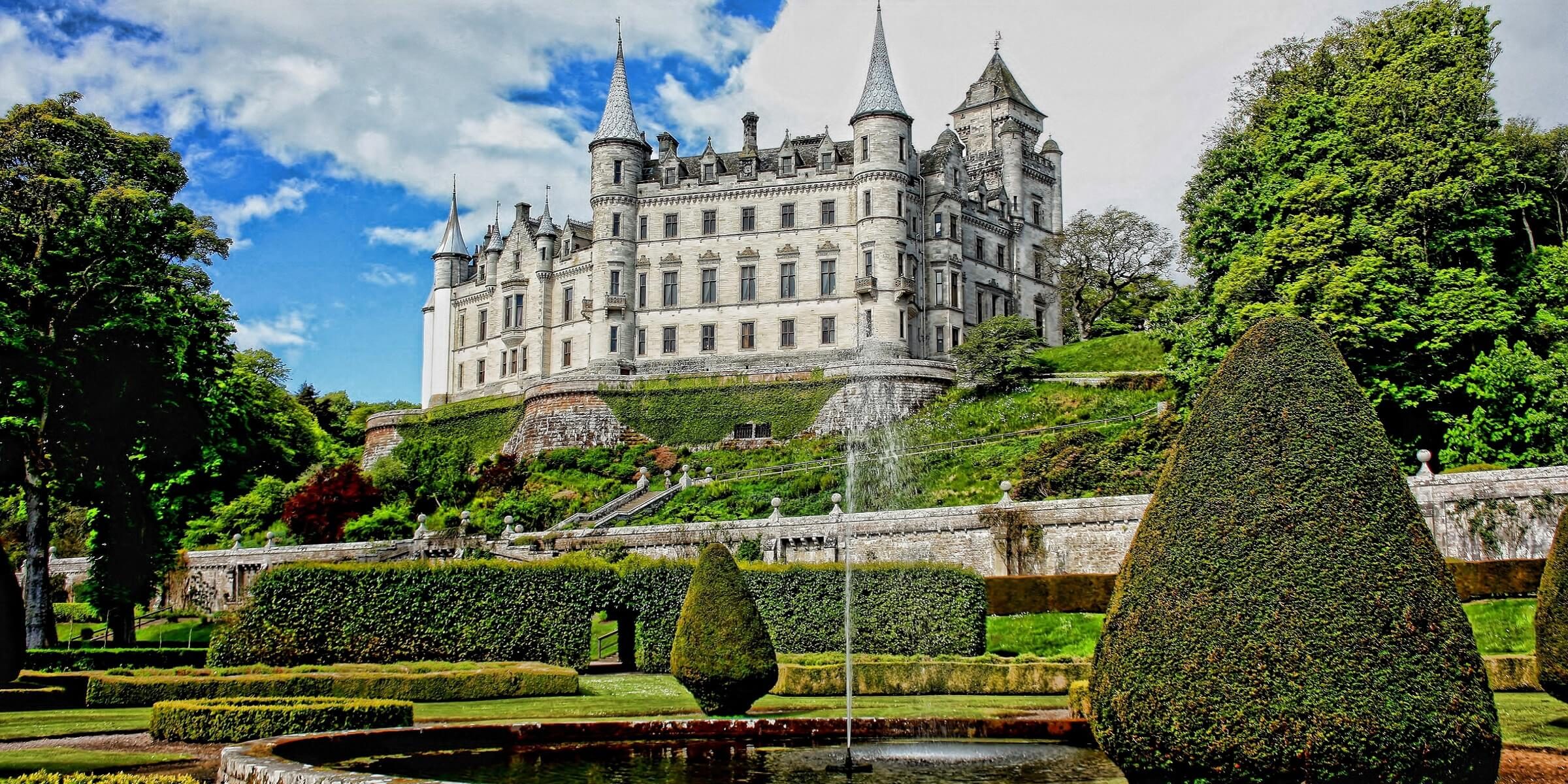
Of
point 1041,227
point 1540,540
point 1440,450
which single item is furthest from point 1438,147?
point 1041,227

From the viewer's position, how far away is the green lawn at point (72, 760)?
11.5 meters

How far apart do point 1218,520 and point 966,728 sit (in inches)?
262

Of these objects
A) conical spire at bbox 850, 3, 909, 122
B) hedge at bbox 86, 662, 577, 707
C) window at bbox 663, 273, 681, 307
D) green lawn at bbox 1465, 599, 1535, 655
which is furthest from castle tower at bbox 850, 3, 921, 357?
hedge at bbox 86, 662, 577, 707

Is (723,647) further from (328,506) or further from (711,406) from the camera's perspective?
(711,406)

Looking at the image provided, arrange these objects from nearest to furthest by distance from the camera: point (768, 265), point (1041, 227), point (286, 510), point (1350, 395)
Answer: point (1350, 395) < point (286, 510) < point (768, 265) < point (1041, 227)

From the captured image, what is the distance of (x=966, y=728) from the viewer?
594 inches

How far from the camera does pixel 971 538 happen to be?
33.2 metres

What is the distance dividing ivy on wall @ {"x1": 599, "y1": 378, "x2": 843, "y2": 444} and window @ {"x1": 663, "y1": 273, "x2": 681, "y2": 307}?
811 cm

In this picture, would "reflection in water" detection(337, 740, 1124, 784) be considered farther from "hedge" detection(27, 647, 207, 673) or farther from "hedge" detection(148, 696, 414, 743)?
"hedge" detection(27, 647, 207, 673)

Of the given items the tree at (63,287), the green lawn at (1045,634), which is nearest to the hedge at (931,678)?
the green lawn at (1045,634)

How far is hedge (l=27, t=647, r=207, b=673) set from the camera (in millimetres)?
24953

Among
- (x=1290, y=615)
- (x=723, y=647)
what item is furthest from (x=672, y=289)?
(x=1290, y=615)

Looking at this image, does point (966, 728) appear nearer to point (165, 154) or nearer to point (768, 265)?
point (165, 154)

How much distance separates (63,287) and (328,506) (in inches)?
972
